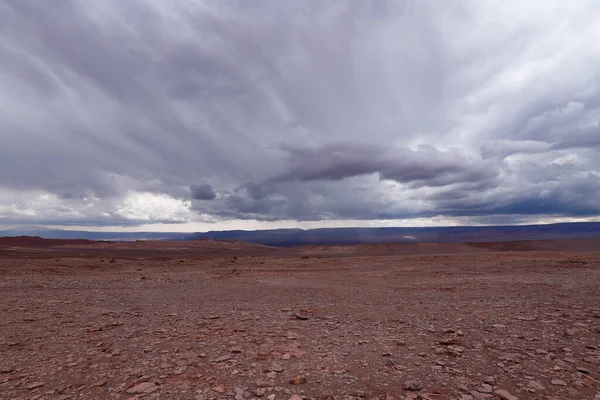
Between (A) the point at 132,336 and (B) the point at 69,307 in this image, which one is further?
(B) the point at 69,307

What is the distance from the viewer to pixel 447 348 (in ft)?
23.9

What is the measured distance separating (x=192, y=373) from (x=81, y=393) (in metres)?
1.63

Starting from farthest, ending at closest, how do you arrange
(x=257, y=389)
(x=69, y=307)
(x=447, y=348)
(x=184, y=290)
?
(x=184, y=290)
(x=69, y=307)
(x=447, y=348)
(x=257, y=389)

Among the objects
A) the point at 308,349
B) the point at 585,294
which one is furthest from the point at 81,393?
the point at 585,294

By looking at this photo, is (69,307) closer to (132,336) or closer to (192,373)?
(132,336)

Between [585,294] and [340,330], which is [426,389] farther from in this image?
[585,294]

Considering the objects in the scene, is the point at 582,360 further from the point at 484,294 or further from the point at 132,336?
the point at 132,336

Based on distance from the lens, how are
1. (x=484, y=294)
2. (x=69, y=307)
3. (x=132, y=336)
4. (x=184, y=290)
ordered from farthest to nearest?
(x=184, y=290) < (x=484, y=294) < (x=69, y=307) < (x=132, y=336)

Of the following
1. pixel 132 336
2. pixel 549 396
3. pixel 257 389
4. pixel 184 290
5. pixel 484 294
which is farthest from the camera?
pixel 184 290

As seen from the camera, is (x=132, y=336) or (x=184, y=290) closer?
(x=132, y=336)

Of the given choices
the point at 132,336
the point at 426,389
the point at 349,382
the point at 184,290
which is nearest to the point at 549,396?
the point at 426,389

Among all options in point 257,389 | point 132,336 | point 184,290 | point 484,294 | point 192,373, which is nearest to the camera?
point 257,389

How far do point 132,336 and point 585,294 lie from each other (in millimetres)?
14001

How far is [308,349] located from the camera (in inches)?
296
